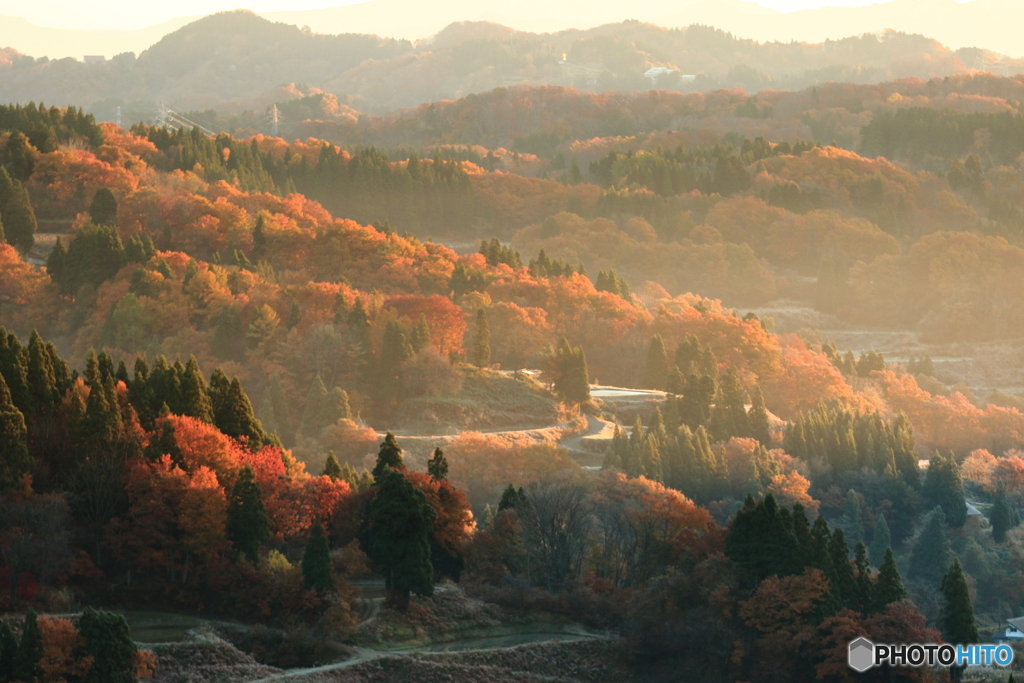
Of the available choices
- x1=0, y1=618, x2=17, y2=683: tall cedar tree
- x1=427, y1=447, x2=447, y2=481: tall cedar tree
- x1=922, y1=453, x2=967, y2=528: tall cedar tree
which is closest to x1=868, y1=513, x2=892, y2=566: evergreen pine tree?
x1=922, y1=453, x2=967, y2=528: tall cedar tree

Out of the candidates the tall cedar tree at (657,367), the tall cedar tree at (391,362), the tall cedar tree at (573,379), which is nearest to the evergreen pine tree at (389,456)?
the tall cedar tree at (391,362)

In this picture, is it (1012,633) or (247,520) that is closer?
(247,520)

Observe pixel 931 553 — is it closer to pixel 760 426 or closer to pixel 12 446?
pixel 760 426

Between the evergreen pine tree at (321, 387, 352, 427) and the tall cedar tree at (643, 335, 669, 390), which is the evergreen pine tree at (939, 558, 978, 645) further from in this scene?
the tall cedar tree at (643, 335, 669, 390)

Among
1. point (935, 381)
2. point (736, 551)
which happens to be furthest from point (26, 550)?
point (935, 381)

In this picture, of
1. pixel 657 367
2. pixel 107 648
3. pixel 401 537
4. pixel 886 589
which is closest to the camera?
pixel 107 648

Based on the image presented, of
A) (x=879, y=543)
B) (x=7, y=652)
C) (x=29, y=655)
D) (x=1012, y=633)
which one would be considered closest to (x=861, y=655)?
(x=1012, y=633)
